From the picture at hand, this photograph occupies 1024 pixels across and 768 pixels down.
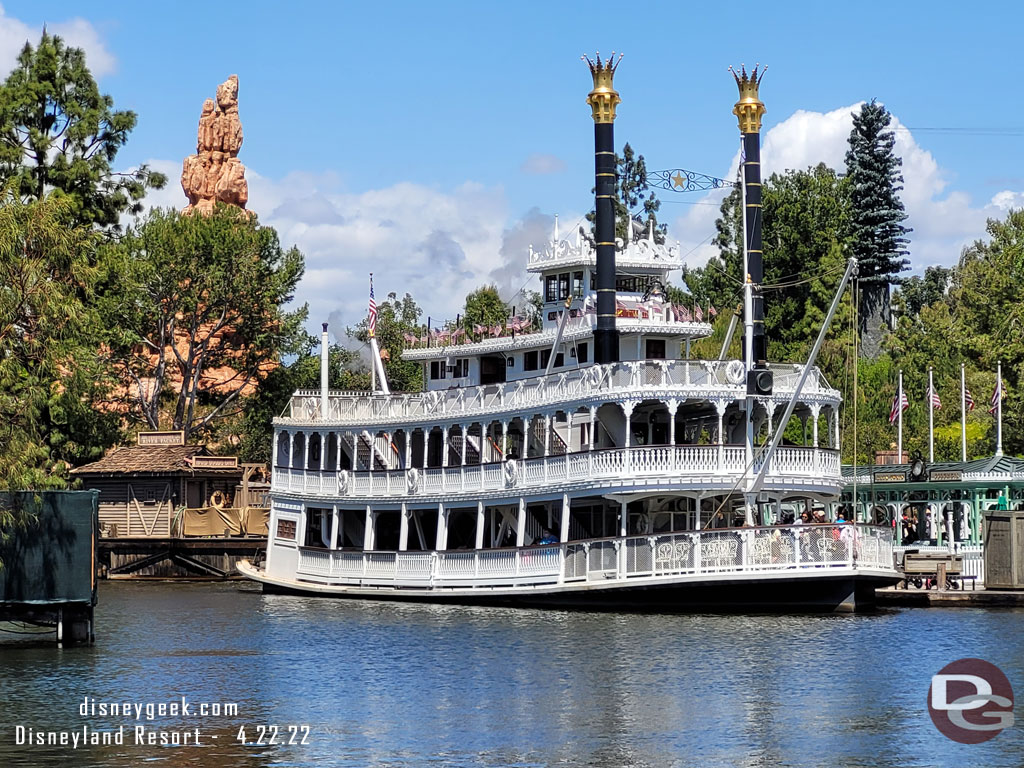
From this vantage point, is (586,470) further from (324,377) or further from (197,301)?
(197,301)

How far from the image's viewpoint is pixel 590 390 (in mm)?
41062

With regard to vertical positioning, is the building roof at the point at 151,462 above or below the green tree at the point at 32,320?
below

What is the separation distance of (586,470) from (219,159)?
109890 millimetres

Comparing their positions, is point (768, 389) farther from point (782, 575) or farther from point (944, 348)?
point (944, 348)

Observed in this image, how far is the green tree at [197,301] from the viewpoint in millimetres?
72750

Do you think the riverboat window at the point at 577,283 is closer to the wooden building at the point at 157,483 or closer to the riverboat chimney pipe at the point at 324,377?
the riverboat chimney pipe at the point at 324,377

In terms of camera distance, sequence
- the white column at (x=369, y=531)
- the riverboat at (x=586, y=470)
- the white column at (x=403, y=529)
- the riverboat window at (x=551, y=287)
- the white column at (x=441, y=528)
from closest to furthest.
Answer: the riverboat at (x=586, y=470) < the white column at (x=441, y=528) < the white column at (x=403, y=529) < the white column at (x=369, y=531) < the riverboat window at (x=551, y=287)

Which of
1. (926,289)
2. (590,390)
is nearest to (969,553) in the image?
(590,390)

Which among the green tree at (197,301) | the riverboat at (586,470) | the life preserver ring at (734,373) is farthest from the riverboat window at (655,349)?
the green tree at (197,301)

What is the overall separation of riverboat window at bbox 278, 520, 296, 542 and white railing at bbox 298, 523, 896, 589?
21.3 feet

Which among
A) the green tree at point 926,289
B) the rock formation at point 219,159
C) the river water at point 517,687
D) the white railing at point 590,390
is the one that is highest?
the rock formation at point 219,159

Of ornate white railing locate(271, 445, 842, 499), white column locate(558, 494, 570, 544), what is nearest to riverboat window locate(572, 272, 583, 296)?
ornate white railing locate(271, 445, 842, 499)

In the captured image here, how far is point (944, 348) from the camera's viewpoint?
76.4 meters

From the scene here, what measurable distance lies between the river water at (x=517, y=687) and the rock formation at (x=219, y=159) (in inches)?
4117
